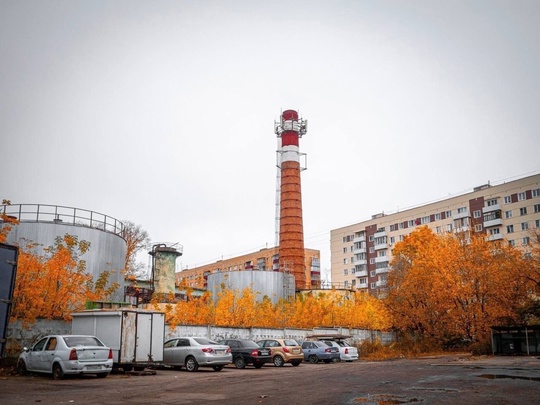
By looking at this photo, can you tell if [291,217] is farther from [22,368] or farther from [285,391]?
[285,391]

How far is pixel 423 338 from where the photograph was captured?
146ft

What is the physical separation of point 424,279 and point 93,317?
29.7 m

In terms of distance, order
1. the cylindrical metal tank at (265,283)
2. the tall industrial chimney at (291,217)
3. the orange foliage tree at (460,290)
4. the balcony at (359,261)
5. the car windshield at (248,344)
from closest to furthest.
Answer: the car windshield at (248,344) < the orange foliage tree at (460,290) < the cylindrical metal tank at (265,283) < the tall industrial chimney at (291,217) < the balcony at (359,261)

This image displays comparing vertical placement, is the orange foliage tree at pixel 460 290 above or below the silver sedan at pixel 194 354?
above

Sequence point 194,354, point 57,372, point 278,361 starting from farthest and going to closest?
point 278,361, point 194,354, point 57,372

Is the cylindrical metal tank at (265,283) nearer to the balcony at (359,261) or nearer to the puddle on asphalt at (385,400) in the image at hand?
the balcony at (359,261)

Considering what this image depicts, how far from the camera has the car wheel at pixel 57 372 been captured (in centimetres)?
1728

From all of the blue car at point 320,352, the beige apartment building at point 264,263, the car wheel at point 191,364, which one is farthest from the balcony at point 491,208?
the car wheel at point 191,364

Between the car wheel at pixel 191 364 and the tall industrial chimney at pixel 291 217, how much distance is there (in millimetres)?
39493

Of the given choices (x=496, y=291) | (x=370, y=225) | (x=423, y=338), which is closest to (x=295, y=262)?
(x=423, y=338)

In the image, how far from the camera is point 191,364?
22.6 metres

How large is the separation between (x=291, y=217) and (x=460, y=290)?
82.1ft

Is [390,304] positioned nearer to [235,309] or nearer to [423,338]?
[423,338]

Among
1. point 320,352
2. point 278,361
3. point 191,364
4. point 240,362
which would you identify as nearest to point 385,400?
point 191,364
